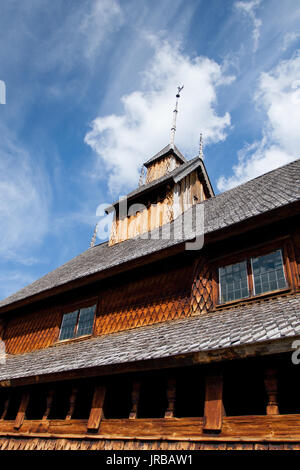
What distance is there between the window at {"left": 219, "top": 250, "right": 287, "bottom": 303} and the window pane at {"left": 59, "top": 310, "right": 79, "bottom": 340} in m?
4.86

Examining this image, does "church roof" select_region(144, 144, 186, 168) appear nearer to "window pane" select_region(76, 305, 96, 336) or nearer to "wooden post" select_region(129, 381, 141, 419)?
"window pane" select_region(76, 305, 96, 336)

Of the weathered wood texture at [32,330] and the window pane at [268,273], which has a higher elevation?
the weathered wood texture at [32,330]

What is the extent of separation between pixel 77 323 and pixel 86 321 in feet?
1.25

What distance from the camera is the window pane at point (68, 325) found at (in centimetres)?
1067

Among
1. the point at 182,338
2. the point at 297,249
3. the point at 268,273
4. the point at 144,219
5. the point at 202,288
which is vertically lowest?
the point at 182,338

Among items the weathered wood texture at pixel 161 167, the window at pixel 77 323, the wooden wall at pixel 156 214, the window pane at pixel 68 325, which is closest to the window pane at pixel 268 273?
the window at pixel 77 323

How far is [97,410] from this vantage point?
6.10 m

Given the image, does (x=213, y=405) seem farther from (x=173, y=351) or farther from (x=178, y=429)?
(x=173, y=351)

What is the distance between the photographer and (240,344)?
4773 millimetres

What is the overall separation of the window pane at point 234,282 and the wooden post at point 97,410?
312 cm

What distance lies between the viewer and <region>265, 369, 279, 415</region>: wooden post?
14.7ft

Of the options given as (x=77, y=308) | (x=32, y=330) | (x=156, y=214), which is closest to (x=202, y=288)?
(x=77, y=308)

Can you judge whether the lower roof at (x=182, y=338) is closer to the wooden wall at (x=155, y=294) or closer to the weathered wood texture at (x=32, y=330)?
the wooden wall at (x=155, y=294)
